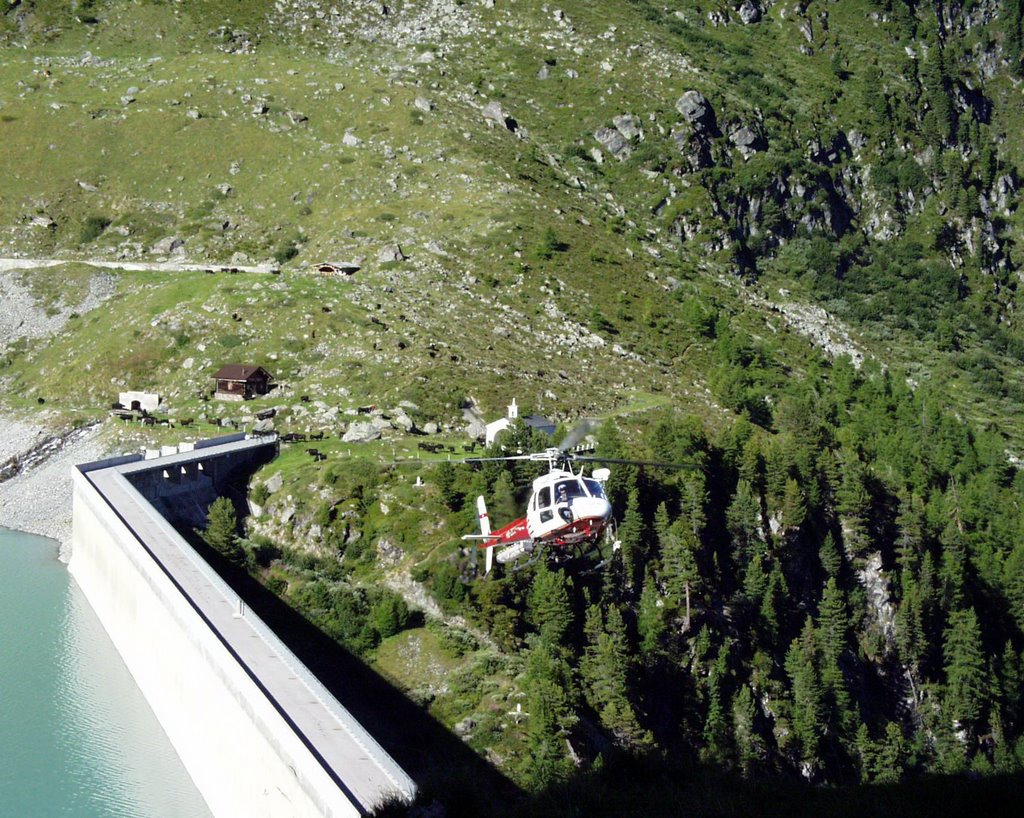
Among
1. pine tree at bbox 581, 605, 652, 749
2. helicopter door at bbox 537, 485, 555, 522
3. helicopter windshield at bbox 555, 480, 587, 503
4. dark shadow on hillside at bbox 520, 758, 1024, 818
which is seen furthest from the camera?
pine tree at bbox 581, 605, 652, 749

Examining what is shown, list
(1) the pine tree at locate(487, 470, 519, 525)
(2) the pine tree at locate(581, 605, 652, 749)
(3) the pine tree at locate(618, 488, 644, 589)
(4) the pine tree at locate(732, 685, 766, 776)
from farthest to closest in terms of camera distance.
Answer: (3) the pine tree at locate(618, 488, 644, 589)
(1) the pine tree at locate(487, 470, 519, 525)
(4) the pine tree at locate(732, 685, 766, 776)
(2) the pine tree at locate(581, 605, 652, 749)

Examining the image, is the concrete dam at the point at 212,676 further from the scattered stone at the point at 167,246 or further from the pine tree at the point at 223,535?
the scattered stone at the point at 167,246

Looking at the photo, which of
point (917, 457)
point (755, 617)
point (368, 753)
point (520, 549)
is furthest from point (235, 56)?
point (368, 753)

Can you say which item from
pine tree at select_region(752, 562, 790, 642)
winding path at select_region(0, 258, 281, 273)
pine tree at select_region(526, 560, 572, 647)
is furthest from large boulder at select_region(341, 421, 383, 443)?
winding path at select_region(0, 258, 281, 273)

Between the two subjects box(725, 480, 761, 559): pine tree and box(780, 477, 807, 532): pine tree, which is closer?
box(725, 480, 761, 559): pine tree

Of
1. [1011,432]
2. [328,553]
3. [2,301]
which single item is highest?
[2,301]

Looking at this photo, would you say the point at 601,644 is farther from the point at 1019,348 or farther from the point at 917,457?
the point at 1019,348

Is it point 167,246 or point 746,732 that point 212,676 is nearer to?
point 746,732

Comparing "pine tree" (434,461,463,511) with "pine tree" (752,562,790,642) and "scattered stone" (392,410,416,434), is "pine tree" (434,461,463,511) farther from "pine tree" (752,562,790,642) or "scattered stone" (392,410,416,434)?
"pine tree" (752,562,790,642)
